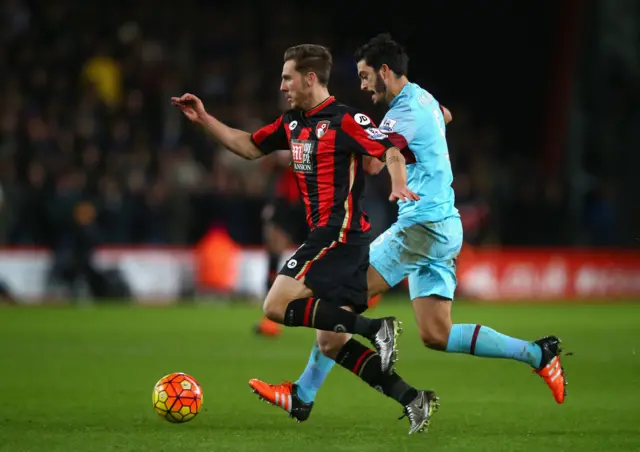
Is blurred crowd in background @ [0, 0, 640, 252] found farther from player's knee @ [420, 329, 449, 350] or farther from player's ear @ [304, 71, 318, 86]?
player's ear @ [304, 71, 318, 86]

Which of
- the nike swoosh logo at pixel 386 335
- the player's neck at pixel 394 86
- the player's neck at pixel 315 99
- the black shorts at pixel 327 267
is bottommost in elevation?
the nike swoosh logo at pixel 386 335

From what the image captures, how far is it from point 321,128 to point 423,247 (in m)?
1.00

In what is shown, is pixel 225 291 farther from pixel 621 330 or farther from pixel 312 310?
pixel 312 310

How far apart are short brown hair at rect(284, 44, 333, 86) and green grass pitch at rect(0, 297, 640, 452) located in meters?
1.99

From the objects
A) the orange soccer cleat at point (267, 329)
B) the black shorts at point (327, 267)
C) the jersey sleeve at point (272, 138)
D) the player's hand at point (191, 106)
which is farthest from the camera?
the orange soccer cleat at point (267, 329)

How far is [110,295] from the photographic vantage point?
59.7ft

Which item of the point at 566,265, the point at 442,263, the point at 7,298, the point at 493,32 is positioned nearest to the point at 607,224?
the point at 566,265

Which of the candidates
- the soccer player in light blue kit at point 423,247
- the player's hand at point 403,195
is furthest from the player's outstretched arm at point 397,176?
the soccer player in light blue kit at point 423,247

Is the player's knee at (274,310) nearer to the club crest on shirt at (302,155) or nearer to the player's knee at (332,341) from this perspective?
the player's knee at (332,341)

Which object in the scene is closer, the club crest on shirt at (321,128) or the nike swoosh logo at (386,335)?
the nike swoosh logo at (386,335)

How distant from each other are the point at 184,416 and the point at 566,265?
13868mm

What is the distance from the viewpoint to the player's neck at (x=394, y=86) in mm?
6883

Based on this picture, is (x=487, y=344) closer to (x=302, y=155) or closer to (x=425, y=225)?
(x=425, y=225)

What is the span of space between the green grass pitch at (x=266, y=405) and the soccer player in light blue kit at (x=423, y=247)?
1.19 feet
